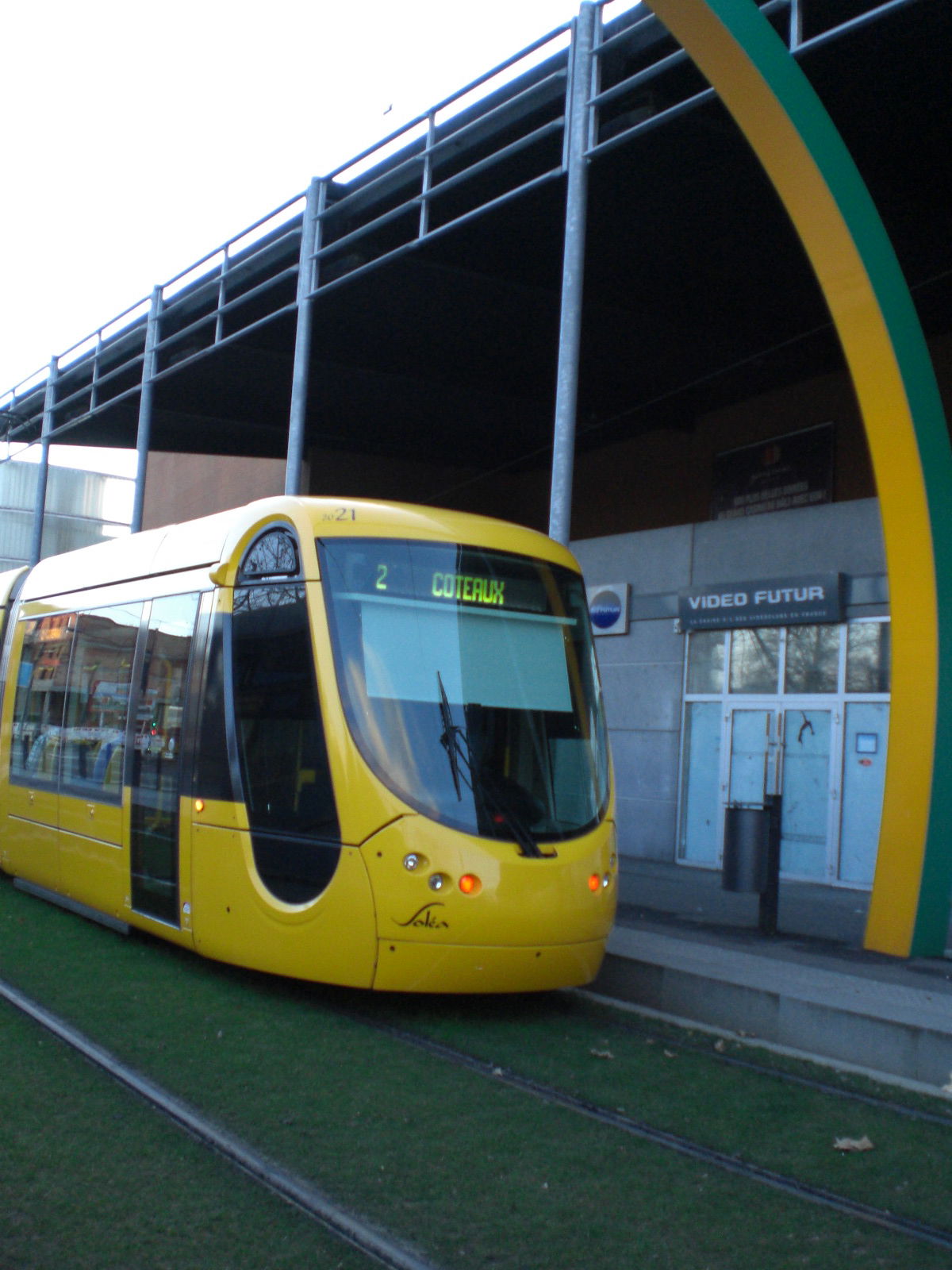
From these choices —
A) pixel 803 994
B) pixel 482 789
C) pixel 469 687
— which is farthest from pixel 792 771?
pixel 482 789

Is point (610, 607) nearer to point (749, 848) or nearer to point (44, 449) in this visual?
point (749, 848)

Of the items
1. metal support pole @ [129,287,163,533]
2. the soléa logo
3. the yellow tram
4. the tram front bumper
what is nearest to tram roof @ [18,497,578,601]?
the yellow tram

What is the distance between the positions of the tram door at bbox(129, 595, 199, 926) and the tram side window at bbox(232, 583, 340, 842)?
74cm

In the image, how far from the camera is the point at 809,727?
1493 cm

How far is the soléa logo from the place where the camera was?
1717 cm

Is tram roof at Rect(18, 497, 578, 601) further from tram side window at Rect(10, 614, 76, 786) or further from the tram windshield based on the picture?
tram side window at Rect(10, 614, 76, 786)

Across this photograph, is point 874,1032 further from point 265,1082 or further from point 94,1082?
point 94,1082

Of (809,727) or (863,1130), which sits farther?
(809,727)

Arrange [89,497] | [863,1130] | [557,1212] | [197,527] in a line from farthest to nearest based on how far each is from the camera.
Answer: [89,497] → [197,527] → [863,1130] → [557,1212]

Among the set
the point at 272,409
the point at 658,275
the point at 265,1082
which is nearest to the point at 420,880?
the point at 265,1082

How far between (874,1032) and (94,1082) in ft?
12.9

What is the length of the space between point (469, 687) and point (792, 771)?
28.6ft

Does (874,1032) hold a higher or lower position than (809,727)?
lower

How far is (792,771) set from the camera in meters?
15.0
